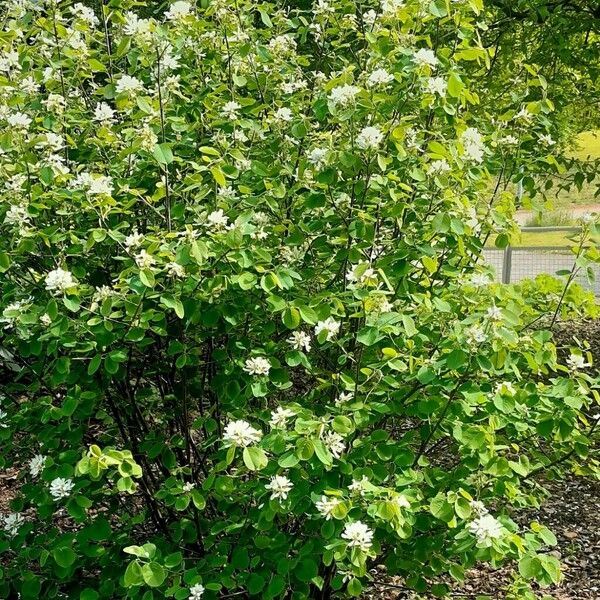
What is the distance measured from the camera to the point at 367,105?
2379 millimetres

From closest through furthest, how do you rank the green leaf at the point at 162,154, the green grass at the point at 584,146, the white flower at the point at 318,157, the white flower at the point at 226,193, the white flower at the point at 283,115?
the green leaf at the point at 162,154 → the white flower at the point at 318,157 → the white flower at the point at 226,193 → the white flower at the point at 283,115 → the green grass at the point at 584,146

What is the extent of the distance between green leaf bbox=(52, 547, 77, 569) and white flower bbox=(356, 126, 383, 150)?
1.59 meters

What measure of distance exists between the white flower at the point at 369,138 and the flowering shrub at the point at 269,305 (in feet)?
0.03

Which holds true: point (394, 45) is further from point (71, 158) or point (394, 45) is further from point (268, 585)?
point (268, 585)

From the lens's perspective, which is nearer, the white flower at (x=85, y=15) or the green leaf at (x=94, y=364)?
the green leaf at (x=94, y=364)

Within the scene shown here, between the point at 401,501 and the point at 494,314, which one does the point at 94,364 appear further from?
the point at 494,314

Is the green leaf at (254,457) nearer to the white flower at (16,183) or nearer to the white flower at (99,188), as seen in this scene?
the white flower at (99,188)

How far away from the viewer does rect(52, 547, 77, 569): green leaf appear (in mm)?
2574

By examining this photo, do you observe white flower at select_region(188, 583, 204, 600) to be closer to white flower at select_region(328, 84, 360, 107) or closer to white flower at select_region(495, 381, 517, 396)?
white flower at select_region(495, 381, 517, 396)

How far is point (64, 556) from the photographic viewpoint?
2.60 meters

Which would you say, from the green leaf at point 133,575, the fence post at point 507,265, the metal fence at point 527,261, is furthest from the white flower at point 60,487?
the fence post at point 507,265

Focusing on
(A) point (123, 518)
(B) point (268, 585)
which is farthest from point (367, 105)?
(A) point (123, 518)

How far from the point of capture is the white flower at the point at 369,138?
91.6 inches

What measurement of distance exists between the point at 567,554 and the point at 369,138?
2842 mm
